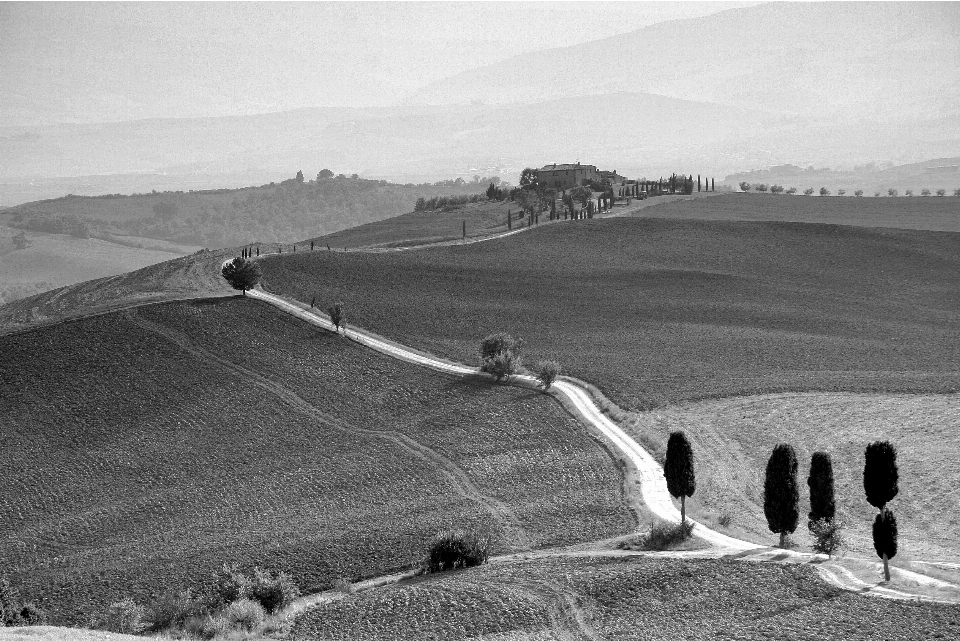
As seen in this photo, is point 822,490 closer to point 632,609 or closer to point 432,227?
point 632,609

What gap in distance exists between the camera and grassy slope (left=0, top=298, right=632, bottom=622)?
5322 centimetres

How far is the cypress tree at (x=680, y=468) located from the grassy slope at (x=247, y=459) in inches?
114

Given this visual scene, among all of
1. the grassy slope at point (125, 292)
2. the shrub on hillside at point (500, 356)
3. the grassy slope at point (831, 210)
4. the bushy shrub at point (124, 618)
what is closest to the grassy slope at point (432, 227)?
the grassy slope at point (831, 210)

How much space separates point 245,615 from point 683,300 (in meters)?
66.0

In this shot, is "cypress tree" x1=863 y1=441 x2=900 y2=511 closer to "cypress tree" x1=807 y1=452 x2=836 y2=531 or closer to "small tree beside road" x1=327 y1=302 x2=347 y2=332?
"cypress tree" x1=807 y1=452 x2=836 y2=531

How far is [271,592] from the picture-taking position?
1815 inches

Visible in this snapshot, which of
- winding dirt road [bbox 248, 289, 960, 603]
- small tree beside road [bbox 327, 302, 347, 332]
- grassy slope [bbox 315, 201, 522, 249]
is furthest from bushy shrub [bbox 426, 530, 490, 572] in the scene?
grassy slope [bbox 315, 201, 522, 249]

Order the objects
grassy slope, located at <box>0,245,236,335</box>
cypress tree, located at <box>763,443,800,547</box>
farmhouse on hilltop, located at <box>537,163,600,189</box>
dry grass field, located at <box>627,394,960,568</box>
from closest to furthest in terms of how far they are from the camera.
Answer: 1. cypress tree, located at <box>763,443,800,547</box>
2. dry grass field, located at <box>627,394,960,568</box>
3. grassy slope, located at <box>0,245,236,335</box>
4. farmhouse on hilltop, located at <box>537,163,600,189</box>

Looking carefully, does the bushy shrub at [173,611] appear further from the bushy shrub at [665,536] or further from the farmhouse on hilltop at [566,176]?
the farmhouse on hilltop at [566,176]

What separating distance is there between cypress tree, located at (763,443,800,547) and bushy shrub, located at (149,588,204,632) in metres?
24.4

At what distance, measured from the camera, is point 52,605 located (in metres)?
50.0

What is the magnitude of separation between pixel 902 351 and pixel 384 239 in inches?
2653

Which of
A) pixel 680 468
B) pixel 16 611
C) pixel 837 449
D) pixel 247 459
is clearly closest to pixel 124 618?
pixel 16 611

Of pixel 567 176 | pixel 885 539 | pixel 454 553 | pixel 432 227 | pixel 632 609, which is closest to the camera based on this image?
pixel 632 609
